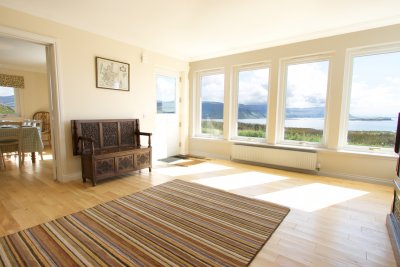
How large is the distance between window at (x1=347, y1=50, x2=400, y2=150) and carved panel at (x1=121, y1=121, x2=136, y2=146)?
3792mm

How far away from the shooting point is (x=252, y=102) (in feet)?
14.5

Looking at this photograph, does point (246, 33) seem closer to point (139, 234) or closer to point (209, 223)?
point (209, 223)

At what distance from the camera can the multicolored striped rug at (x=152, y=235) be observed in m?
1.53

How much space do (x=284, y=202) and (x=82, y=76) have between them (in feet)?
11.3

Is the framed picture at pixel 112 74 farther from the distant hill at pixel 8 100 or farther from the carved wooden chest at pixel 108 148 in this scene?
the distant hill at pixel 8 100

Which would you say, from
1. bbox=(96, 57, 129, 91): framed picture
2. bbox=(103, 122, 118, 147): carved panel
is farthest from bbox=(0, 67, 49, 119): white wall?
bbox=(103, 122, 118, 147): carved panel

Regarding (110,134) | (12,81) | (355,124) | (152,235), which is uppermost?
(12,81)

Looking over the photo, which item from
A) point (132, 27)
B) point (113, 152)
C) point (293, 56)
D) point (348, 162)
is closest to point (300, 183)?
point (348, 162)

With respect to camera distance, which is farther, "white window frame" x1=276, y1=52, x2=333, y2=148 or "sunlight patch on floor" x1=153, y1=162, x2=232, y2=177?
"sunlight patch on floor" x1=153, y1=162, x2=232, y2=177

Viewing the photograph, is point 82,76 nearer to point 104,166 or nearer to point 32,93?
point 104,166

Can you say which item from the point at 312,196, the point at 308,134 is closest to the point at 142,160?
the point at 312,196

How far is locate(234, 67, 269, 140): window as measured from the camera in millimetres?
4270

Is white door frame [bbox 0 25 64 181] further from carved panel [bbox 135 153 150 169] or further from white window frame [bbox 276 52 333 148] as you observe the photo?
white window frame [bbox 276 52 333 148]

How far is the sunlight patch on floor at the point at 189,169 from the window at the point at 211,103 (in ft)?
3.45
